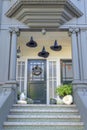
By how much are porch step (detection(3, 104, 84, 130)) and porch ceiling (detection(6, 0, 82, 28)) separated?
2279mm

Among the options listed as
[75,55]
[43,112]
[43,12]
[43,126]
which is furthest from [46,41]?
[43,126]

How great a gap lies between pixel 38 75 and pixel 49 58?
0.75 metres

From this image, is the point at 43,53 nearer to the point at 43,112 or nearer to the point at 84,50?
the point at 84,50

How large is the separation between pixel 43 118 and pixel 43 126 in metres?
0.28

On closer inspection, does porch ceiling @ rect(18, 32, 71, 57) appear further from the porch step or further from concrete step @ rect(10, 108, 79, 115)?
concrete step @ rect(10, 108, 79, 115)

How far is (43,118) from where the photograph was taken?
4.18 metres

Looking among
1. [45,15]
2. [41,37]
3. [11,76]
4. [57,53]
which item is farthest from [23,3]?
[57,53]

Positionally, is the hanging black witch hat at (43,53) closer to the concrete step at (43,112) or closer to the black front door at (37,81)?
the black front door at (37,81)

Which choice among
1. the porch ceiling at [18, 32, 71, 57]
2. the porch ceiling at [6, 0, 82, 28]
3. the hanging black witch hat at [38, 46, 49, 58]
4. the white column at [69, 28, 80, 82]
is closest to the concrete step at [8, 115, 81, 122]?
the white column at [69, 28, 80, 82]

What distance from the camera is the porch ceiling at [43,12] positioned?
5.56 meters

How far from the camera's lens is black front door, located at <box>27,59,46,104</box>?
7.56 meters

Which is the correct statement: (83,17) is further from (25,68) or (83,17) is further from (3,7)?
(25,68)

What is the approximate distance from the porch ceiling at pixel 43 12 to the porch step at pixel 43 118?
89.7 inches

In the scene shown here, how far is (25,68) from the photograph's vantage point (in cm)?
780
